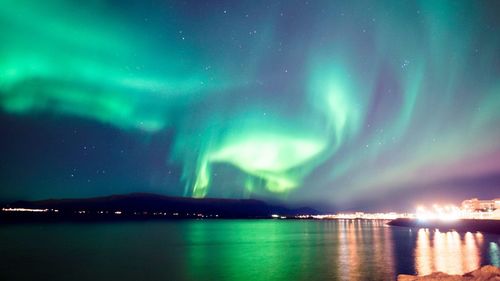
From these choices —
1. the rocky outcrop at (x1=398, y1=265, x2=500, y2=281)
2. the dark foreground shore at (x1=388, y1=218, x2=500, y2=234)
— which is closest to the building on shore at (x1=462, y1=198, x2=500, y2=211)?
the dark foreground shore at (x1=388, y1=218, x2=500, y2=234)

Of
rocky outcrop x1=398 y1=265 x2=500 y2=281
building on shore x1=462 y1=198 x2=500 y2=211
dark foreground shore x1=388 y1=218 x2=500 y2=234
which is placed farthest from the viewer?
building on shore x1=462 y1=198 x2=500 y2=211

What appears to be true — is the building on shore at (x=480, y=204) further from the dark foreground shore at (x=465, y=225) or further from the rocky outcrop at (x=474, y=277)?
the rocky outcrop at (x=474, y=277)

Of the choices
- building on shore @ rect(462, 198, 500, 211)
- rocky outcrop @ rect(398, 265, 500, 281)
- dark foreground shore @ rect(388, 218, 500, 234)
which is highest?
building on shore @ rect(462, 198, 500, 211)

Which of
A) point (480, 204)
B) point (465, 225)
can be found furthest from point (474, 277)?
point (480, 204)

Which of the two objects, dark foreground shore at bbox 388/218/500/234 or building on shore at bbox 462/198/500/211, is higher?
building on shore at bbox 462/198/500/211

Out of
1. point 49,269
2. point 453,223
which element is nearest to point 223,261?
point 49,269

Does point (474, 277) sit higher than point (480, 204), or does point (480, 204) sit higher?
point (480, 204)

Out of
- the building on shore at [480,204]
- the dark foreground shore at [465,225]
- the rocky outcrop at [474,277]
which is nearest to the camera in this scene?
the rocky outcrop at [474,277]

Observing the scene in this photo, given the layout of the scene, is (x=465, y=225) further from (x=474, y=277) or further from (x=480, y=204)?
(x=474, y=277)

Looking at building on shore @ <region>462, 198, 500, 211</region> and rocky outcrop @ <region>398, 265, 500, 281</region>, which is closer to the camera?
rocky outcrop @ <region>398, 265, 500, 281</region>

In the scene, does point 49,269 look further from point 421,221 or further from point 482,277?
point 421,221

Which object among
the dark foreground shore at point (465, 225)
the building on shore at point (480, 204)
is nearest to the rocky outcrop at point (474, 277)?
the dark foreground shore at point (465, 225)

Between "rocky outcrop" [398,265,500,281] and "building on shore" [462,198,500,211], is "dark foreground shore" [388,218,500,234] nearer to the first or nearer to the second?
"building on shore" [462,198,500,211]

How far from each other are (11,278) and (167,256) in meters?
21.7
